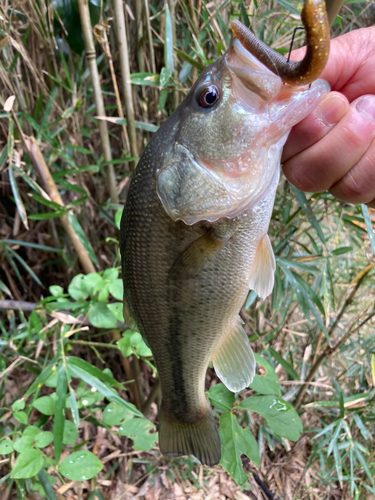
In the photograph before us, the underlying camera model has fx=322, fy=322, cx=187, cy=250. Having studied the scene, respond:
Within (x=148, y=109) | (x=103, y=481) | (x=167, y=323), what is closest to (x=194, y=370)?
(x=167, y=323)

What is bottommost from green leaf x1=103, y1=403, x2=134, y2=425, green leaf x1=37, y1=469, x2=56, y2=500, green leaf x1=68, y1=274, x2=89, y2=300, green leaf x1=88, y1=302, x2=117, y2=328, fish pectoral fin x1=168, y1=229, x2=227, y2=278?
green leaf x1=37, y1=469, x2=56, y2=500

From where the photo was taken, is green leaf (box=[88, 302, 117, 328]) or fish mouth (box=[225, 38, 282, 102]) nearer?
fish mouth (box=[225, 38, 282, 102])

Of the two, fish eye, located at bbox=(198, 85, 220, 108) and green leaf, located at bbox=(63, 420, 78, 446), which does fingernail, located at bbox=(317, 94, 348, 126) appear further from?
green leaf, located at bbox=(63, 420, 78, 446)

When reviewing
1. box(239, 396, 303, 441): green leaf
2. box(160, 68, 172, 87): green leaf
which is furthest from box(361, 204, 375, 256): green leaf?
box(160, 68, 172, 87): green leaf

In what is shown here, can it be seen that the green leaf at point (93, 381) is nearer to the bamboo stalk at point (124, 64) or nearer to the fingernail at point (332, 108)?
the bamboo stalk at point (124, 64)

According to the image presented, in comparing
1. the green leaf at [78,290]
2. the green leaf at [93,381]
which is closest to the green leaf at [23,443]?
the green leaf at [93,381]

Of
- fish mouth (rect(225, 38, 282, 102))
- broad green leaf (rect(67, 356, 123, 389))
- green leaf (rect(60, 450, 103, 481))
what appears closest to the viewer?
fish mouth (rect(225, 38, 282, 102))
